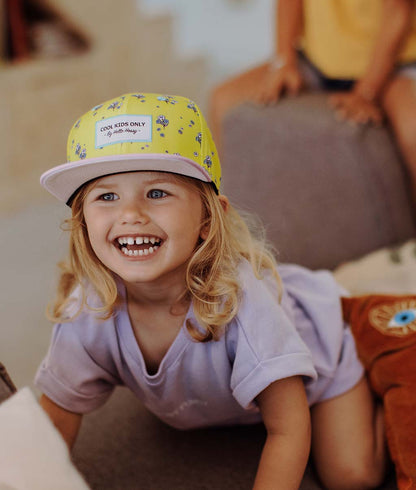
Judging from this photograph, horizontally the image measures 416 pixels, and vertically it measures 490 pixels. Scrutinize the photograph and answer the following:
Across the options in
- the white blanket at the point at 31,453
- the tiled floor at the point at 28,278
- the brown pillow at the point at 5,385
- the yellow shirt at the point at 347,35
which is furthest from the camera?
the yellow shirt at the point at 347,35

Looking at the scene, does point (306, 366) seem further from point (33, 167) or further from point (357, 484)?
point (33, 167)

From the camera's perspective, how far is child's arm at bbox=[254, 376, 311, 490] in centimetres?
82

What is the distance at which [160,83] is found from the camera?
3.35m

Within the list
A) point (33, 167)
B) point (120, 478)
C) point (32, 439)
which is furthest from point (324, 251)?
point (33, 167)

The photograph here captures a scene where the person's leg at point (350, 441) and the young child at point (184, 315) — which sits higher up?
the young child at point (184, 315)

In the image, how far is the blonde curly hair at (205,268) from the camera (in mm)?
862

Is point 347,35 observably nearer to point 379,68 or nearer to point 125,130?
point 379,68

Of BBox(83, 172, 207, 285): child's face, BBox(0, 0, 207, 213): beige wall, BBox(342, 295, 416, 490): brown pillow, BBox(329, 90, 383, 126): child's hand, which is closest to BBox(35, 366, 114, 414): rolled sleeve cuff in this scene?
BBox(83, 172, 207, 285): child's face

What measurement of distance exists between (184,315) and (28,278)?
1.21m

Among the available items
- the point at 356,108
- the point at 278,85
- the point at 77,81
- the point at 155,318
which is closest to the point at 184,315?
the point at 155,318

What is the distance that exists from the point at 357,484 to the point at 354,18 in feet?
4.16

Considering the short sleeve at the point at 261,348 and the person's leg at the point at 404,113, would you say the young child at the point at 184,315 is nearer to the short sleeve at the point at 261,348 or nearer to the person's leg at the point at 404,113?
the short sleeve at the point at 261,348

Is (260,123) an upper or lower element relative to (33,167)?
upper

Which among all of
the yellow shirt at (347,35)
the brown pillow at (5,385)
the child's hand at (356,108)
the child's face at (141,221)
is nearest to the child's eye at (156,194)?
the child's face at (141,221)
